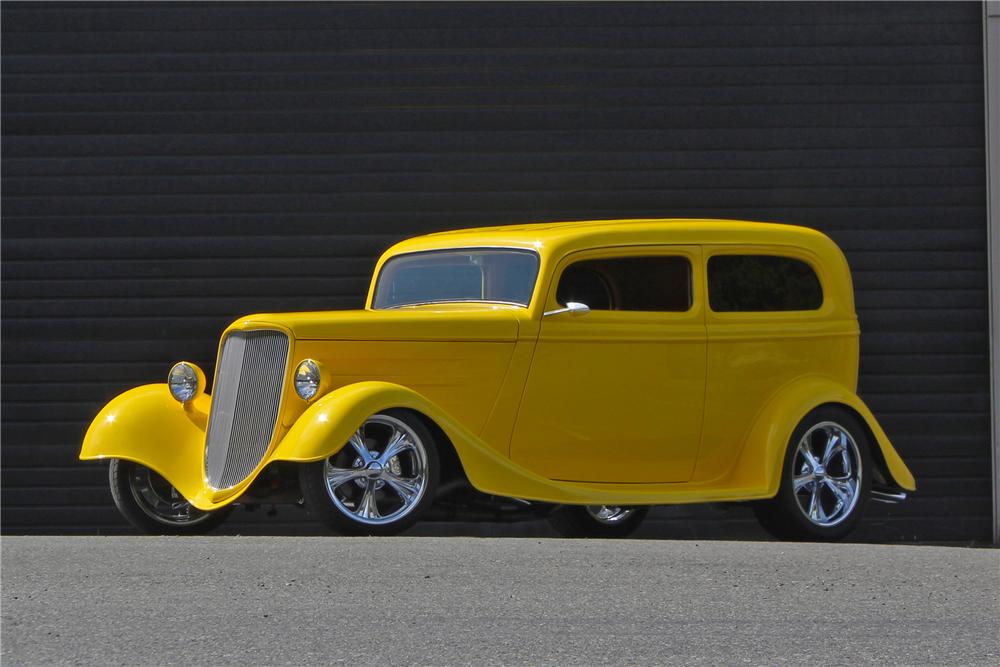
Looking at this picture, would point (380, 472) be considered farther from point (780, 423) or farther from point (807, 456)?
point (807, 456)

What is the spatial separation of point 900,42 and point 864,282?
186 centimetres

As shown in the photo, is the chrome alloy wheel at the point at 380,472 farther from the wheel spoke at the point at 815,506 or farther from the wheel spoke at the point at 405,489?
the wheel spoke at the point at 815,506

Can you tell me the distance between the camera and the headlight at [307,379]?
718 centimetres

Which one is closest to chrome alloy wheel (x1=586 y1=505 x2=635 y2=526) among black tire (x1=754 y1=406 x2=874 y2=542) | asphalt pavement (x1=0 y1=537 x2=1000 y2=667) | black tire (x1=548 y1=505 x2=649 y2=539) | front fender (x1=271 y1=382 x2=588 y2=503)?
black tire (x1=548 y1=505 x2=649 y2=539)

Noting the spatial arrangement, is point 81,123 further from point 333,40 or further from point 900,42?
point 900,42

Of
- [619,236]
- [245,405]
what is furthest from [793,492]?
[245,405]

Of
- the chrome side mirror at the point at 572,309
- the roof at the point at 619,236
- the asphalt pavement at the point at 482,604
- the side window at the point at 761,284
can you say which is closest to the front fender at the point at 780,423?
the side window at the point at 761,284

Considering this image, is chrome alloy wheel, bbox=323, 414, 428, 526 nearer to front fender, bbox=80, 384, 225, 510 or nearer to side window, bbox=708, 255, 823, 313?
front fender, bbox=80, 384, 225, 510

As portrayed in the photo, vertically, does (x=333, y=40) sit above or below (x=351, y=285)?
above

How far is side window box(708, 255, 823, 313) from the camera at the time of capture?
8.29 metres

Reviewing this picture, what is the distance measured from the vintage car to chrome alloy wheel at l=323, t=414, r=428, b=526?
0.01 m

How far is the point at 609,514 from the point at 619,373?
6.30 ft

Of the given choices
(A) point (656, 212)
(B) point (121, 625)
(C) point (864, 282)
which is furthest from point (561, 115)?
(B) point (121, 625)

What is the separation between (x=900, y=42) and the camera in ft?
36.8
